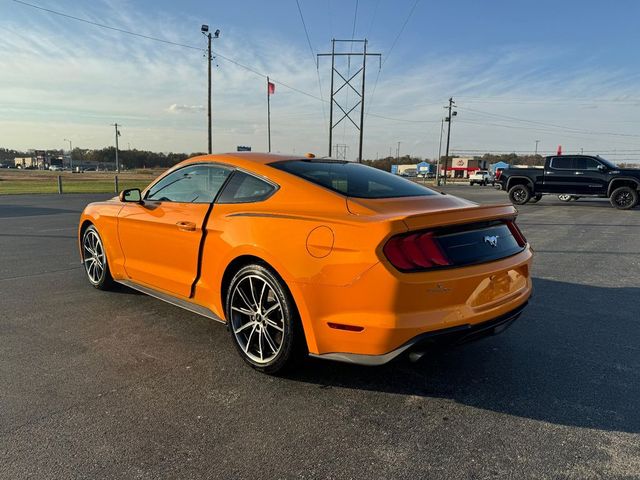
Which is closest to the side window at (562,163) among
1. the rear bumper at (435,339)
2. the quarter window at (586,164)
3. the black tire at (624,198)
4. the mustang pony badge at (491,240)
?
the quarter window at (586,164)

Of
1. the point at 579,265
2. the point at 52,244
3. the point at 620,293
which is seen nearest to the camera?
the point at 620,293

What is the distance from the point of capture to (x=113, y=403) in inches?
108

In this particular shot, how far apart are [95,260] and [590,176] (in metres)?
18.1

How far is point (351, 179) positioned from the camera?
3.50m

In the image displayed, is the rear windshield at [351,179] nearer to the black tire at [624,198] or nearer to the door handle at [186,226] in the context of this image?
the door handle at [186,226]

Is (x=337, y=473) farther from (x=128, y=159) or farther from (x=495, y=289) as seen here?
(x=128, y=159)

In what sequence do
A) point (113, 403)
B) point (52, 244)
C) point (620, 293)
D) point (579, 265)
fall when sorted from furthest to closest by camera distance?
point (52, 244), point (579, 265), point (620, 293), point (113, 403)

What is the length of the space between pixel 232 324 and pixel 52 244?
6246 mm

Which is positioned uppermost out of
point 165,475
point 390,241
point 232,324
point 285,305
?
point 390,241

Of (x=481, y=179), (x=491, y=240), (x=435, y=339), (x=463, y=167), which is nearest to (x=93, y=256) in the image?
(x=435, y=339)

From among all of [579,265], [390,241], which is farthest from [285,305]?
[579,265]

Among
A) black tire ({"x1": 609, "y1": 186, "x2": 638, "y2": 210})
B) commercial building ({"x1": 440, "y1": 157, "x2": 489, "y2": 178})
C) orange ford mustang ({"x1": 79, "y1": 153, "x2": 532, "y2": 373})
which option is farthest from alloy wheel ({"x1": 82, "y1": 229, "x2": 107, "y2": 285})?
commercial building ({"x1": 440, "y1": 157, "x2": 489, "y2": 178})

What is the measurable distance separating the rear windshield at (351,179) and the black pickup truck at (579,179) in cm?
1669

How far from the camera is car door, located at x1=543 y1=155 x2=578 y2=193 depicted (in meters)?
17.8
